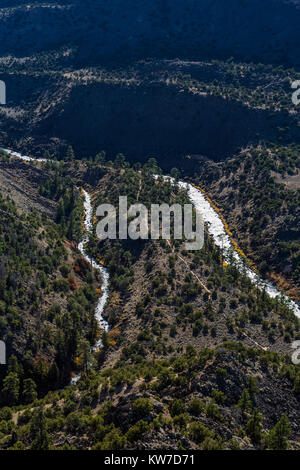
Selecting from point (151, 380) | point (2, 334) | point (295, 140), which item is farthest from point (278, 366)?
point (295, 140)

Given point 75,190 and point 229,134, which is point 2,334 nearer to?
point 75,190

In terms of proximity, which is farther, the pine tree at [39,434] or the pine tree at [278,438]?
the pine tree at [39,434]

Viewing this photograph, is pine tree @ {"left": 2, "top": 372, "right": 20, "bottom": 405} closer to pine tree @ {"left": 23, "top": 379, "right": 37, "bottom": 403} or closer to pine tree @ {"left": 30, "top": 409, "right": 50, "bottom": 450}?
pine tree @ {"left": 23, "top": 379, "right": 37, "bottom": 403}

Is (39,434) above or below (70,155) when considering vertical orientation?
below

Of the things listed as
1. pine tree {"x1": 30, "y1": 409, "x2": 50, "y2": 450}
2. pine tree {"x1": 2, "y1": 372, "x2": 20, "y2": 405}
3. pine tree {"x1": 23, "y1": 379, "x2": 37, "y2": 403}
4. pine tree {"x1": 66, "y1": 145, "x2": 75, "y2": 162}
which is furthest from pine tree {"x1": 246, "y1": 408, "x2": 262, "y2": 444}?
pine tree {"x1": 66, "y1": 145, "x2": 75, "y2": 162}

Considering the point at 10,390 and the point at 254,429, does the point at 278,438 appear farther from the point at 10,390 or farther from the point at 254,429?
the point at 10,390

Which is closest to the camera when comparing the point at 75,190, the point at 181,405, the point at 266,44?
the point at 181,405

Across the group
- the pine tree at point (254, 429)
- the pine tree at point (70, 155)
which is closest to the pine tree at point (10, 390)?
the pine tree at point (254, 429)

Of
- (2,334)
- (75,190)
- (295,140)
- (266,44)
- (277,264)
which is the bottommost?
(2,334)

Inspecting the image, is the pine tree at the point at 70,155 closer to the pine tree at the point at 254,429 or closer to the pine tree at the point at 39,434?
the pine tree at the point at 39,434

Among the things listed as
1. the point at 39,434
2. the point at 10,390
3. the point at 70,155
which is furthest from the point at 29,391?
the point at 70,155

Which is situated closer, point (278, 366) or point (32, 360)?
point (278, 366)
